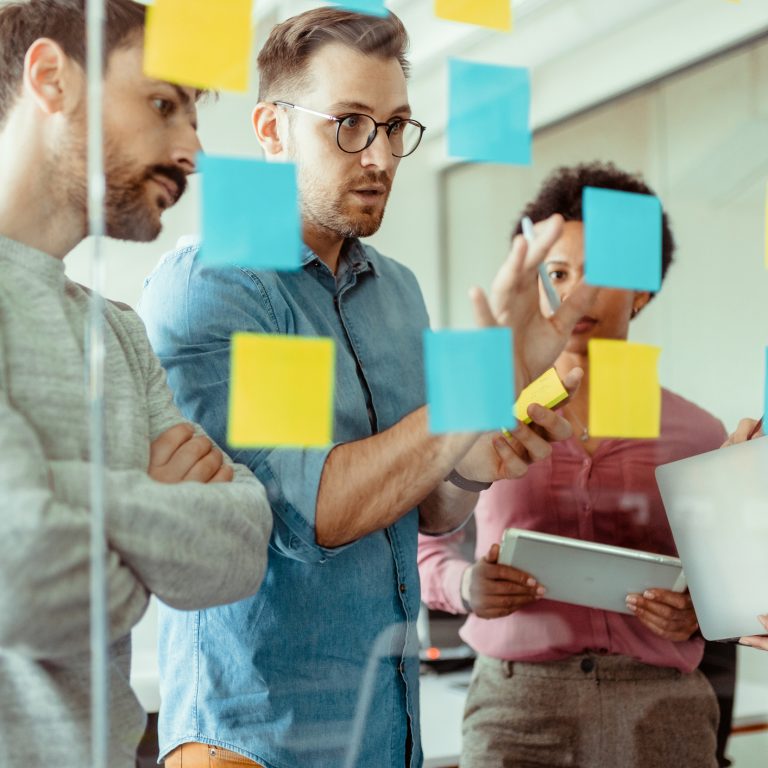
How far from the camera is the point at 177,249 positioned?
0.92 metres

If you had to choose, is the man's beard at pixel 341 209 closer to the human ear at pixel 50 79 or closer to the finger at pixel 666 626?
the human ear at pixel 50 79

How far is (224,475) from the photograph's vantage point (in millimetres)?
829

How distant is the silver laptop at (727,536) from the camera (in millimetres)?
1160

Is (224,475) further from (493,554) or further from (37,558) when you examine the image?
(493,554)

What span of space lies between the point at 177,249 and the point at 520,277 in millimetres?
360

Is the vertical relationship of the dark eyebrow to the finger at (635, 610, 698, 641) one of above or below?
above

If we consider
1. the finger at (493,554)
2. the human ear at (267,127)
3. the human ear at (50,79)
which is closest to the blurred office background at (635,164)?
the human ear at (267,127)

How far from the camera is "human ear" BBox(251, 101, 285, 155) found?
0.92 meters

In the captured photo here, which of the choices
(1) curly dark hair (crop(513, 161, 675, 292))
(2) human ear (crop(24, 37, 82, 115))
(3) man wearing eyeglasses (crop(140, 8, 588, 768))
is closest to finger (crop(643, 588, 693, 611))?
(3) man wearing eyeglasses (crop(140, 8, 588, 768))

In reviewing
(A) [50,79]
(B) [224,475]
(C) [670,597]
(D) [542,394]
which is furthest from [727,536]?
(A) [50,79]

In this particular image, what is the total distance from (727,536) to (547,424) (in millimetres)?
314

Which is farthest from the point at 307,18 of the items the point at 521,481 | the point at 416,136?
the point at 521,481

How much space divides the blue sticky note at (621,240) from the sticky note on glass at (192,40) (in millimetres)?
459

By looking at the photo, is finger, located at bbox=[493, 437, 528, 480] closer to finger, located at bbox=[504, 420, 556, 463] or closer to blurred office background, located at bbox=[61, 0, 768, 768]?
finger, located at bbox=[504, 420, 556, 463]
